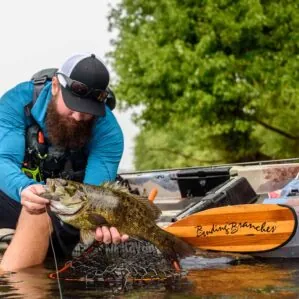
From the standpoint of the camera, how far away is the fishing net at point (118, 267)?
23.9 feet

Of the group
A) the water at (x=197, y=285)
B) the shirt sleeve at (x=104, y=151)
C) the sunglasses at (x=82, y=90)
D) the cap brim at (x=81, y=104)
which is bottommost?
the water at (x=197, y=285)

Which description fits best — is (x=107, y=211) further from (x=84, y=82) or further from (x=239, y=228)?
(x=239, y=228)

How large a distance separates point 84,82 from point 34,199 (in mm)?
1345

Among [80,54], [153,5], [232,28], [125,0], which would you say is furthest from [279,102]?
[80,54]

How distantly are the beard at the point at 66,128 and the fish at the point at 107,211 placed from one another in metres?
0.65

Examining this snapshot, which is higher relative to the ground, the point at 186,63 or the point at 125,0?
the point at 125,0

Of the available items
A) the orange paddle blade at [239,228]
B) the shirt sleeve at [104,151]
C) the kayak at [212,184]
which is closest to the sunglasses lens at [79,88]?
the shirt sleeve at [104,151]

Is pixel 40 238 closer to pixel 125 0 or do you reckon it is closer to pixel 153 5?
pixel 153 5

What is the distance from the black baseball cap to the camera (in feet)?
23.7

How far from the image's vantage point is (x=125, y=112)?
31.6 m

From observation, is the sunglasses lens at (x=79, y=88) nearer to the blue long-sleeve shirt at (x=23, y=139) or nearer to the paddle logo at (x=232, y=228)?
the blue long-sleeve shirt at (x=23, y=139)

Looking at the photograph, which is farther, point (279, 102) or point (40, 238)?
point (279, 102)

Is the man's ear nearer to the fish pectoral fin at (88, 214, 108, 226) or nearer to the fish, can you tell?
the fish

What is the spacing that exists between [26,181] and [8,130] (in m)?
0.73
